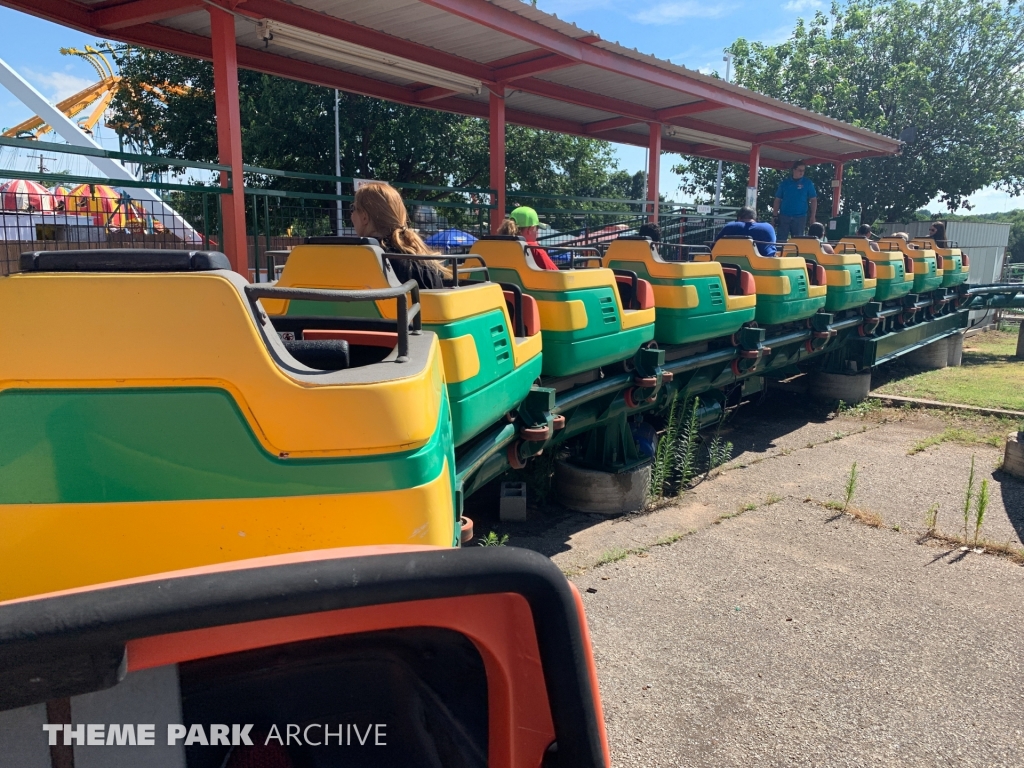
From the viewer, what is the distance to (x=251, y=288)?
1.46 meters

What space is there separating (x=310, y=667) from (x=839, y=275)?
760cm

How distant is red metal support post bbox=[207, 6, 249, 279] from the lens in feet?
17.8

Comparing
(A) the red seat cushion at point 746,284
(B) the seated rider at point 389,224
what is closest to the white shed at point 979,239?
(A) the red seat cushion at point 746,284

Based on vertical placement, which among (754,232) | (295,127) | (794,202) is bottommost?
(754,232)

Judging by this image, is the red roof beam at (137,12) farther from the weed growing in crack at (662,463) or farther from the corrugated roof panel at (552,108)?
the weed growing in crack at (662,463)

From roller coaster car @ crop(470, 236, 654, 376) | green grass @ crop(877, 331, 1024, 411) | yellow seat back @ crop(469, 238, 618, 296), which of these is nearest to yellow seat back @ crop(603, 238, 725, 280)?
roller coaster car @ crop(470, 236, 654, 376)

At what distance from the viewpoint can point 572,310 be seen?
13.8 ft

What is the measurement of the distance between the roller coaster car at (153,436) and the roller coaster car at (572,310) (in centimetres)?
283

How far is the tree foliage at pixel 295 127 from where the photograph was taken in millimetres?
15781

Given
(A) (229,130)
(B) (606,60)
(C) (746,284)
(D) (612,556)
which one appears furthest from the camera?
(B) (606,60)

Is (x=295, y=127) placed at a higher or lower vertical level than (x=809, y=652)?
higher

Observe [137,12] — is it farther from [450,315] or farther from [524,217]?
[450,315]

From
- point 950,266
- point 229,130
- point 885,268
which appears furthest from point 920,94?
point 229,130

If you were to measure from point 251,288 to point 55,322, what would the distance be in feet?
1.11
